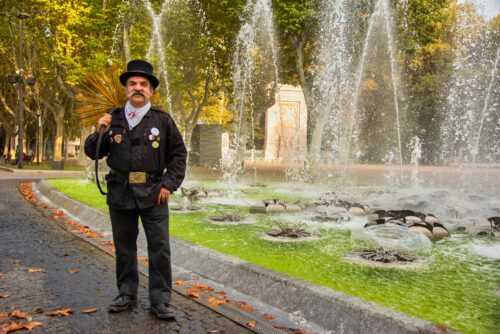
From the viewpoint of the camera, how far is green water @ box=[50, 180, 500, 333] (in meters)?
4.19

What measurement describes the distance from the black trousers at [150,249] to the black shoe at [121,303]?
0.04 meters

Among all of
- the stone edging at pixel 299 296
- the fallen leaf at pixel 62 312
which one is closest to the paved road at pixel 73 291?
the fallen leaf at pixel 62 312

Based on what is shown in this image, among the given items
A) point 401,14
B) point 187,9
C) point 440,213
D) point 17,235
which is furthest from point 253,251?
point 187,9

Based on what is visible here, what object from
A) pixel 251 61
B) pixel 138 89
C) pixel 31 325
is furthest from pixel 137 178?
pixel 251 61

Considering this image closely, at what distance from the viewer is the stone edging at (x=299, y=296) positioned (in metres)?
3.78

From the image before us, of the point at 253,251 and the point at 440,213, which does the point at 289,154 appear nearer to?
the point at 440,213

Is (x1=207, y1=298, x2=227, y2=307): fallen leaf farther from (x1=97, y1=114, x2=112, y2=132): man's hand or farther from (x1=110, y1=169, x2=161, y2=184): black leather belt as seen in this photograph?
(x1=97, y1=114, x2=112, y2=132): man's hand

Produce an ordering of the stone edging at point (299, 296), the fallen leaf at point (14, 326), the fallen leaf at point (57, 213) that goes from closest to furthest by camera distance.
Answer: the stone edging at point (299, 296) → the fallen leaf at point (14, 326) → the fallen leaf at point (57, 213)

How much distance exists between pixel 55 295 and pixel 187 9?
23.6 meters

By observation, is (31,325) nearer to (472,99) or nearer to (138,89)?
(138,89)

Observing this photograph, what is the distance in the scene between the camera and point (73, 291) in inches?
203

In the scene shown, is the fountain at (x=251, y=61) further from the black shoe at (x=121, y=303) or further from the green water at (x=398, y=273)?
the black shoe at (x=121, y=303)

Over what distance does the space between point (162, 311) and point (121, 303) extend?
40cm

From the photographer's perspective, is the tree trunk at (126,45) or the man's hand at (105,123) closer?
the man's hand at (105,123)
